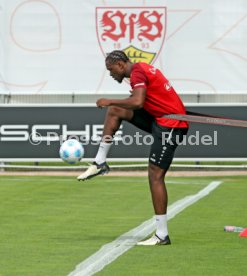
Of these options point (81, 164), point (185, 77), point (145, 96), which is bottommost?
point (81, 164)

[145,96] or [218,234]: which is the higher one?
[145,96]

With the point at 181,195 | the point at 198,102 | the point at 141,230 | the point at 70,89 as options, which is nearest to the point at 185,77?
the point at 198,102

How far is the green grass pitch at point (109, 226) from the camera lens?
33.7 ft

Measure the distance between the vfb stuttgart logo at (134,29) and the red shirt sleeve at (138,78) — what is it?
49.4 ft

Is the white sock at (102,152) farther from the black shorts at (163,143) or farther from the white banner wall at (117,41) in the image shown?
the white banner wall at (117,41)

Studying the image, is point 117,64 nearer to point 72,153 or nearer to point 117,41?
point 72,153

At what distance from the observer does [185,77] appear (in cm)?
2706

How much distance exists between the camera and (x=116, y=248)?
37.7 ft

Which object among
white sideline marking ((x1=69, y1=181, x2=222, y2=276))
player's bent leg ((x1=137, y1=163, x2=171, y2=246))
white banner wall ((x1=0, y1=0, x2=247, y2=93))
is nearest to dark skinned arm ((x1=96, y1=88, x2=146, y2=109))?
player's bent leg ((x1=137, y1=163, x2=171, y2=246))

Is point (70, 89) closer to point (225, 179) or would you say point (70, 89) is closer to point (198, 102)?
point (198, 102)

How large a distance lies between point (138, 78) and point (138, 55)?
15235mm

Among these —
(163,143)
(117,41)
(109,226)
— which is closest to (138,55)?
(117,41)

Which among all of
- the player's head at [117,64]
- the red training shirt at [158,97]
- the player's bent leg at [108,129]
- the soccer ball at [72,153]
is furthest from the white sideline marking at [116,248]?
the player's head at [117,64]

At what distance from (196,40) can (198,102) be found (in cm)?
162
